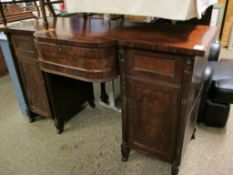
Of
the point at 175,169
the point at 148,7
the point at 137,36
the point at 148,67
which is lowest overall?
the point at 175,169

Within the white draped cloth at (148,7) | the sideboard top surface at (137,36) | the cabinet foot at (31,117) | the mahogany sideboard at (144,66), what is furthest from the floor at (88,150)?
the white draped cloth at (148,7)

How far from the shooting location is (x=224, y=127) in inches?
71.2

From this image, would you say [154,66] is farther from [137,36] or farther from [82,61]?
[82,61]

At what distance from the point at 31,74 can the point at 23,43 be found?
10.6 inches

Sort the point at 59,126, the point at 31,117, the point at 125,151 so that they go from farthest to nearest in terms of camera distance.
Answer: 1. the point at 31,117
2. the point at 59,126
3. the point at 125,151

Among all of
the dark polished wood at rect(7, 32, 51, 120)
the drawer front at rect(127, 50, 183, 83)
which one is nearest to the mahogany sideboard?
the drawer front at rect(127, 50, 183, 83)

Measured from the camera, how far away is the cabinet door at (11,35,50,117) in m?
1.54

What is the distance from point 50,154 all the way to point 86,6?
45.9 inches

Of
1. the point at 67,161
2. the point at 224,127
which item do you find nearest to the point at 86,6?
the point at 67,161

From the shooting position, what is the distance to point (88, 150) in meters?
1.64

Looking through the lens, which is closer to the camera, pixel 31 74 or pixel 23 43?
pixel 23 43

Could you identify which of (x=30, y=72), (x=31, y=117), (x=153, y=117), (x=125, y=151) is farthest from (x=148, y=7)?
(x=31, y=117)

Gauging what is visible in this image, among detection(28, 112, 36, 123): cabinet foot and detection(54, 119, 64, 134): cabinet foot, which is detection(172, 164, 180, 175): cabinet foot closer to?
detection(54, 119, 64, 134): cabinet foot

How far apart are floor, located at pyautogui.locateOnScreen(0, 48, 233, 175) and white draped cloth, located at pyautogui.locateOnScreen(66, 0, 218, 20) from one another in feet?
3.49
